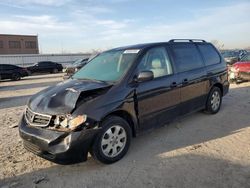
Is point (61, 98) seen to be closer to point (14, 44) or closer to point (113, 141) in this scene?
point (113, 141)

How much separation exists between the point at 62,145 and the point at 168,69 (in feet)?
8.59

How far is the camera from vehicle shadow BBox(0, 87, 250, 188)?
12.2ft

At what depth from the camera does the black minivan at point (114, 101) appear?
396cm

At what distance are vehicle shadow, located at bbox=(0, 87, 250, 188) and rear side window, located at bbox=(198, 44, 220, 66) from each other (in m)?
1.98

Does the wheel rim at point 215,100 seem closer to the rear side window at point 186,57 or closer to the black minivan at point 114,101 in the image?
the black minivan at point 114,101

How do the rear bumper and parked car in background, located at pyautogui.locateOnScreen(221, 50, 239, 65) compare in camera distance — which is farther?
parked car in background, located at pyautogui.locateOnScreen(221, 50, 239, 65)

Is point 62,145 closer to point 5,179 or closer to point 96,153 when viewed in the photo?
point 96,153

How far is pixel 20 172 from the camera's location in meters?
4.19

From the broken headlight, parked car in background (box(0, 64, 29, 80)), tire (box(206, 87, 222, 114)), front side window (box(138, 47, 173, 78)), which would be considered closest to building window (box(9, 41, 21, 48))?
parked car in background (box(0, 64, 29, 80))

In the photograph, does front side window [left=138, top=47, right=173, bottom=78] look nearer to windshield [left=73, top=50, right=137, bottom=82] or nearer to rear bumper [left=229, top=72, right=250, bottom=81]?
windshield [left=73, top=50, right=137, bottom=82]

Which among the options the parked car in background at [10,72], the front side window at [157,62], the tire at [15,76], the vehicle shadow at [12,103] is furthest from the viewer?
the tire at [15,76]

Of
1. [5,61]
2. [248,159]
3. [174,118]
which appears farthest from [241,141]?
[5,61]

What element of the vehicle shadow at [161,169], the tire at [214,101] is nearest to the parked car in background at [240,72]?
the tire at [214,101]

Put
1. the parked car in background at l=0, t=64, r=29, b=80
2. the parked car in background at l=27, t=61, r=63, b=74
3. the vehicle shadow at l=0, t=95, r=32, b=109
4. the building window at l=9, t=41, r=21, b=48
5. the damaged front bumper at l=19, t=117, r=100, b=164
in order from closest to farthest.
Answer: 1. the damaged front bumper at l=19, t=117, r=100, b=164
2. the vehicle shadow at l=0, t=95, r=32, b=109
3. the parked car in background at l=0, t=64, r=29, b=80
4. the parked car in background at l=27, t=61, r=63, b=74
5. the building window at l=9, t=41, r=21, b=48
